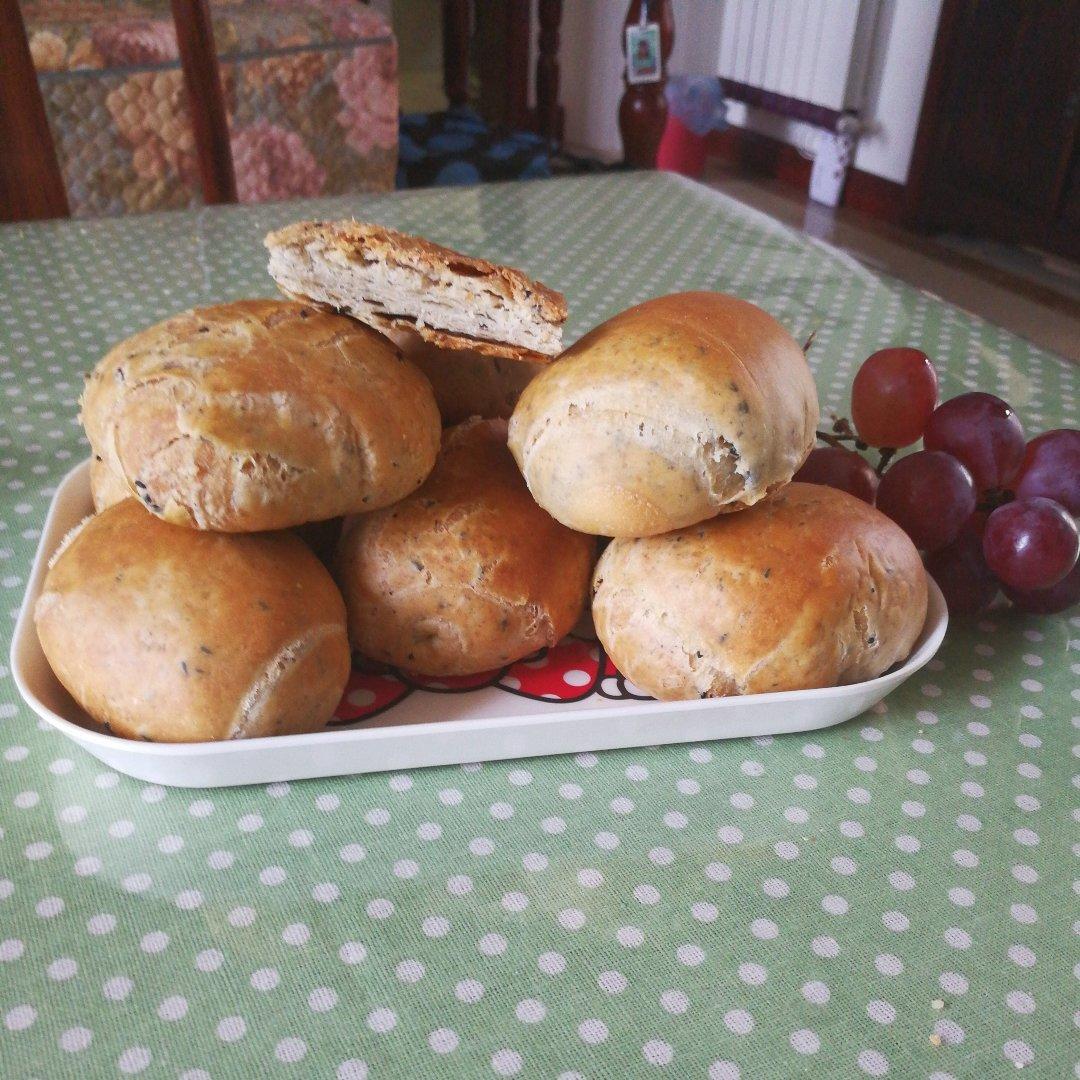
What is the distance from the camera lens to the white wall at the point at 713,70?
145 inches

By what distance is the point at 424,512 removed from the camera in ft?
2.10

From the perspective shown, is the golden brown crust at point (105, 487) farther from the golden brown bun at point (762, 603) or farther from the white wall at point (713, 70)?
the white wall at point (713, 70)

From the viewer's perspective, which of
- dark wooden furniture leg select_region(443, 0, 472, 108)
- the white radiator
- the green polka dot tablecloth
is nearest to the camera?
the green polka dot tablecloth

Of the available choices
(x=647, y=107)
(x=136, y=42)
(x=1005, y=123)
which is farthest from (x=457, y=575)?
(x=1005, y=123)

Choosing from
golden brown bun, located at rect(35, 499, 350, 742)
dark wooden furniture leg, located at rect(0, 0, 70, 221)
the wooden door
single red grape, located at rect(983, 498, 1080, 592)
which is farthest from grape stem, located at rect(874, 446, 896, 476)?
the wooden door

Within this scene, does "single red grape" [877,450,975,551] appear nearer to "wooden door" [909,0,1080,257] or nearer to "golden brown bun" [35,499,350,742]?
"golden brown bun" [35,499,350,742]

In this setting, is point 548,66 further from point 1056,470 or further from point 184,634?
point 184,634

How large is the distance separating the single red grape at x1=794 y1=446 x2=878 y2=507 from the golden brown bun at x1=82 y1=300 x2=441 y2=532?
31cm

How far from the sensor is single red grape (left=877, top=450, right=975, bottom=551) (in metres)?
0.73

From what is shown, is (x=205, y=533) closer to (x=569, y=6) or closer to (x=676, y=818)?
(x=676, y=818)

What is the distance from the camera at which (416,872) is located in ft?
1.74

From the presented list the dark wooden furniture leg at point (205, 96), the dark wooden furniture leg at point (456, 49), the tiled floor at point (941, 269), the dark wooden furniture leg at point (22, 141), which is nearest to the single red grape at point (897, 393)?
the dark wooden furniture leg at point (22, 141)

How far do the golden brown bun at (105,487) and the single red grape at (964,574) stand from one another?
57cm

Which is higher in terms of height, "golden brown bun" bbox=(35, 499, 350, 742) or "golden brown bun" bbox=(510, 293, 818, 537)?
"golden brown bun" bbox=(510, 293, 818, 537)
